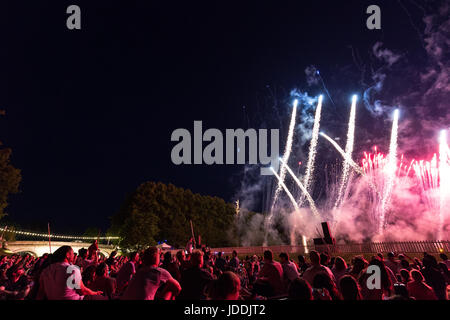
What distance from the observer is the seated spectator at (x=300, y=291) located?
10.4 ft

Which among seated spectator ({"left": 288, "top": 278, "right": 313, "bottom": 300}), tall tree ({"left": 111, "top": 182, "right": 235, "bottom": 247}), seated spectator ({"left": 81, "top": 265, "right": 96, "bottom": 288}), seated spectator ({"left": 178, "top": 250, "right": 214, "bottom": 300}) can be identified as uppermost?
seated spectator ({"left": 288, "top": 278, "right": 313, "bottom": 300})

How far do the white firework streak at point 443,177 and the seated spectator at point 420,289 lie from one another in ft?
116

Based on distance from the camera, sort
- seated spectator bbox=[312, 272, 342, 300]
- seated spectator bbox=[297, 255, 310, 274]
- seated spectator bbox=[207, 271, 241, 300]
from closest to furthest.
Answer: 1. seated spectator bbox=[207, 271, 241, 300]
2. seated spectator bbox=[312, 272, 342, 300]
3. seated spectator bbox=[297, 255, 310, 274]

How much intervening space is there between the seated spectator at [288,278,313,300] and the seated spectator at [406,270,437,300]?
3591 millimetres

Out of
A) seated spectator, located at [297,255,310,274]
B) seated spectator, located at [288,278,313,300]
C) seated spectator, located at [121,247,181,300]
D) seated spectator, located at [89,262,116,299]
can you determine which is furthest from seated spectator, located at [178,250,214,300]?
seated spectator, located at [297,255,310,274]

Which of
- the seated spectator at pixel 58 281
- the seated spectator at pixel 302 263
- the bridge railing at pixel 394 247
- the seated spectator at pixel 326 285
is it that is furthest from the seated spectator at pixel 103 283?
the bridge railing at pixel 394 247

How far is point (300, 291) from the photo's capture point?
10.5 ft

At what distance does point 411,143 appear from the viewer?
152 ft

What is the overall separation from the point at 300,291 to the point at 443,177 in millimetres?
42341

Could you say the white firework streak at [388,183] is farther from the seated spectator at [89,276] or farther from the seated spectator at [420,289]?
the seated spectator at [89,276]

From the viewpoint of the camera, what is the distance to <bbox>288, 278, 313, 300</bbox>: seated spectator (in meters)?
3.16

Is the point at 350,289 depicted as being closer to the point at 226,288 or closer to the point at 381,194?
the point at 226,288

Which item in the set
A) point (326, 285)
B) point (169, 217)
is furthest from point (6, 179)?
point (326, 285)

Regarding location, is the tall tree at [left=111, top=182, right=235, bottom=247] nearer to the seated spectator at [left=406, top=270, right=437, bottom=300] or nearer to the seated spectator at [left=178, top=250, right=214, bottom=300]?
the seated spectator at [left=178, top=250, right=214, bottom=300]
